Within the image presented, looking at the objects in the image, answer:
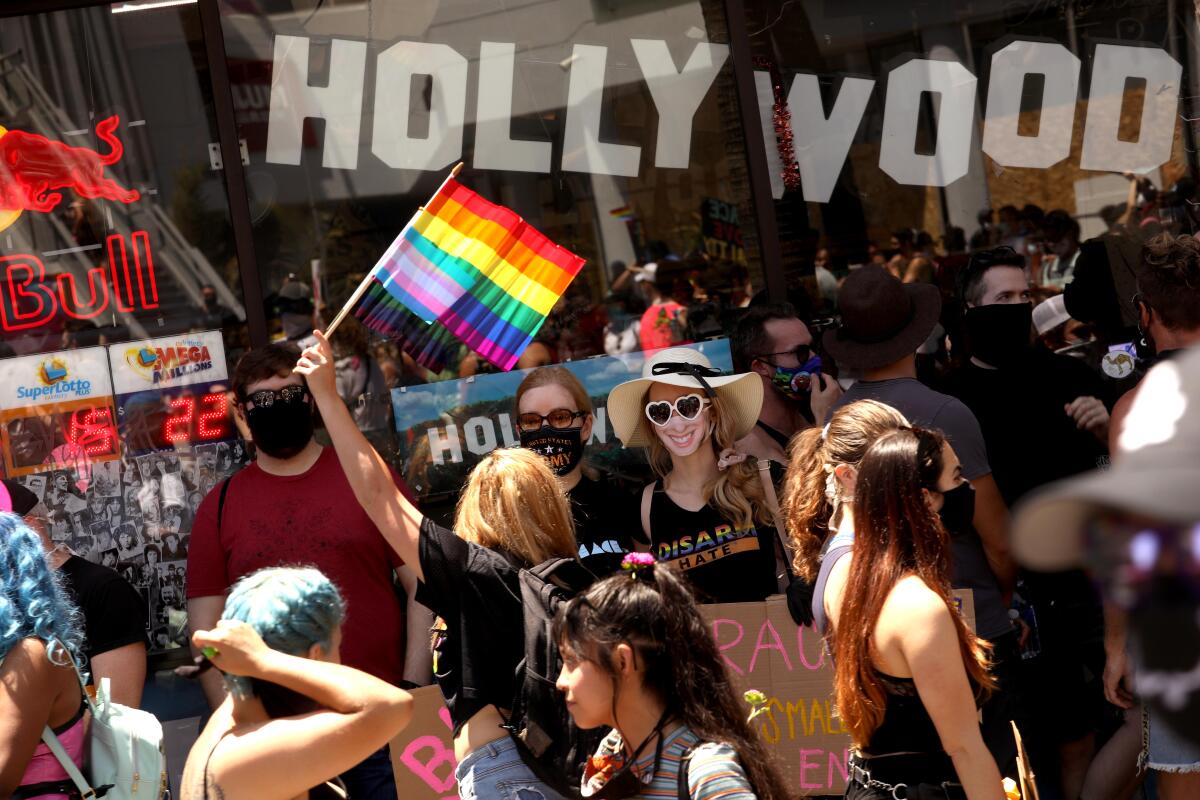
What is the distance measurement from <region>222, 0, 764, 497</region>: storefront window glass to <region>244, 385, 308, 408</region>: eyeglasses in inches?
45.3

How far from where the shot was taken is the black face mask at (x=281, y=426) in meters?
4.53

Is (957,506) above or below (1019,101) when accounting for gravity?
below

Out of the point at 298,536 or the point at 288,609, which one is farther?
the point at 298,536

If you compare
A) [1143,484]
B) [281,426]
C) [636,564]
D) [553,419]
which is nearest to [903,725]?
[636,564]

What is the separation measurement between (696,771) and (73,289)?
12.8 ft

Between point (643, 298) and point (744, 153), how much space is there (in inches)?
29.9

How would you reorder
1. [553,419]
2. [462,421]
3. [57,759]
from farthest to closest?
[462,421], [553,419], [57,759]

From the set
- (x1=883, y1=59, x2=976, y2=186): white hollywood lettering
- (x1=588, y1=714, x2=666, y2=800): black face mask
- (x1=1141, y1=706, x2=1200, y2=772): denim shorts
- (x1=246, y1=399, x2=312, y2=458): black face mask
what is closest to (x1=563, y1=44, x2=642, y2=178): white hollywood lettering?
(x1=883, y1=59, x2=976, y2=186): white hollywood lettering

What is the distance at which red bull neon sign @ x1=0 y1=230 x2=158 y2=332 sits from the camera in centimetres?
557

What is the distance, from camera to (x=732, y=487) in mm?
4391

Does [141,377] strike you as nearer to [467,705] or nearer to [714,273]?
[714,273]

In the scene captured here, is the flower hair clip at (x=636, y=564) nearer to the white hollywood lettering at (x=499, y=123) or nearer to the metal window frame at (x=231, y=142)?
the metal window frame at (x=231, y=142)

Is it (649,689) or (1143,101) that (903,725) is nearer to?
(649,689)

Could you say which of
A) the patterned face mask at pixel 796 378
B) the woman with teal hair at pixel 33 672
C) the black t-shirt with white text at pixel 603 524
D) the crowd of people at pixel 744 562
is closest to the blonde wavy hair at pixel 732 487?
the crowd of people at pixel 744 562
